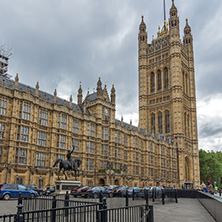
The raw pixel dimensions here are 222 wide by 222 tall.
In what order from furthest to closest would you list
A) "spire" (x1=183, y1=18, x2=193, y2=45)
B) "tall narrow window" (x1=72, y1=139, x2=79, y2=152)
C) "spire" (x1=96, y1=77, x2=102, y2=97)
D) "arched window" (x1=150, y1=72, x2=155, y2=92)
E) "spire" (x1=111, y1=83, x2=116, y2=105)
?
"spire" (x1=183, y1=18, x2=193, y2=45)
"arched window" (x1=150, y1=72, x2=155, y2=92)
"spire" (x1=111, y1=83, x2=116, y2=105)
"spire" (x1=96, y1=77, x2=102, y2=97)
"tall narrow window" (x1=72, y1=139, x2=79, y2=152)

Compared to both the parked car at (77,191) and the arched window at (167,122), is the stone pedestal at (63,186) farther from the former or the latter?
the arched window at (167,122)

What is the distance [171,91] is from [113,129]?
5120cm

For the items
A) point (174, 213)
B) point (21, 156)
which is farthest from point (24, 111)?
point (174, 213)

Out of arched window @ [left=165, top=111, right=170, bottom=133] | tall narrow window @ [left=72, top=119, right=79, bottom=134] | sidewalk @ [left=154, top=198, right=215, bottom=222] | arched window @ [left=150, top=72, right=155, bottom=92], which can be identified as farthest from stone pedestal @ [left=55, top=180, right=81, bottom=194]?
arched window @ [left=150, top=72, right=155, bottom=92]

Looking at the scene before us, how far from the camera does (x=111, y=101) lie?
60.0 m

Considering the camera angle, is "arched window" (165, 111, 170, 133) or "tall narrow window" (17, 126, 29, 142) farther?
"arched window" (165, 111, 170, 133)

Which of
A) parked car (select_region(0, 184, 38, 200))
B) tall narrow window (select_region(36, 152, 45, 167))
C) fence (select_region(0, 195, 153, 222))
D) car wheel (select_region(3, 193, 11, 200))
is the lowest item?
car wheel (select_region(3, 193, 11, 200))

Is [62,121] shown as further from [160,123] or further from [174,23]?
[174,23]

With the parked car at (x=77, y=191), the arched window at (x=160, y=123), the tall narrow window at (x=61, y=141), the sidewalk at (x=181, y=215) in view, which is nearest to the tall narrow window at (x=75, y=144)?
the tall narrow window at (x=61, y=141)

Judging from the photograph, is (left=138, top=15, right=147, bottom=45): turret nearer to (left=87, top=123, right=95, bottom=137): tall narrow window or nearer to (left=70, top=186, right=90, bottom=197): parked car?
(left=87, top=123, right=95, bottom=137): tall narrow window

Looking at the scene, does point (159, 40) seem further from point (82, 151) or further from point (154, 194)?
point (154, 194)

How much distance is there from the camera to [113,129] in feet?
192

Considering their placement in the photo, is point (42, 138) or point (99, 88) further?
point (99, 88)

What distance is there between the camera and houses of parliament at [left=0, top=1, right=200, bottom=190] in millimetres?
39125
